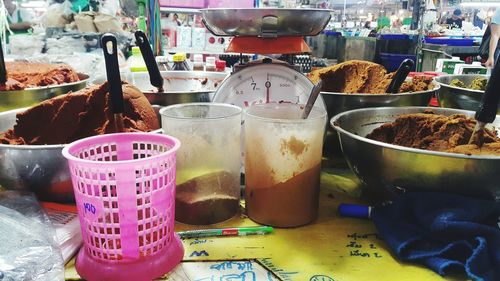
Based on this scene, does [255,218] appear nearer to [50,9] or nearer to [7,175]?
[7,175]

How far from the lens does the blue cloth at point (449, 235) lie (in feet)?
2.20

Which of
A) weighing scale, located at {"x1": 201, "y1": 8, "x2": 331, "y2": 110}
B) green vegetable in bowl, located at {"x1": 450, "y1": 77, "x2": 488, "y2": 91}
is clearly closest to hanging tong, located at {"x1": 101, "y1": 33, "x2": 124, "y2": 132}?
weighing scale, located at {"x1": 201, "y1": 8, "x2": 331, "y2": 110}

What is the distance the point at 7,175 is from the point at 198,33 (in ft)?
9.02

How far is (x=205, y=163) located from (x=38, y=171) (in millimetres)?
320

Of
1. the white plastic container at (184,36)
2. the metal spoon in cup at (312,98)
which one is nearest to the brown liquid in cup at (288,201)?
the metal spoon in cup at (312,98)

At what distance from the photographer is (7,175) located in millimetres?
794

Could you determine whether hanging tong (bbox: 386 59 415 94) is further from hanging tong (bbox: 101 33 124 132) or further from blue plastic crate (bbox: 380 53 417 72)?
blue plastic crate (bbox: 380 53 417 72)

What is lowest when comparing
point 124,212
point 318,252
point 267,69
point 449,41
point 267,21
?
point 318,252

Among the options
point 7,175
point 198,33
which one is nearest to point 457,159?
point 7,175

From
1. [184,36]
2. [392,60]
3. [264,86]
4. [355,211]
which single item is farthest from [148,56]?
[392,60]

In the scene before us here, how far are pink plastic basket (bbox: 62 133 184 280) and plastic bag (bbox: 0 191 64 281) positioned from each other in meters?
0.05

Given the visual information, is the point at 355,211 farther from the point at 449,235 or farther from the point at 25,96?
the point at 25,96

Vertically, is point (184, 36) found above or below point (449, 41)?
below

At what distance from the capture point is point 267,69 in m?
0.95
